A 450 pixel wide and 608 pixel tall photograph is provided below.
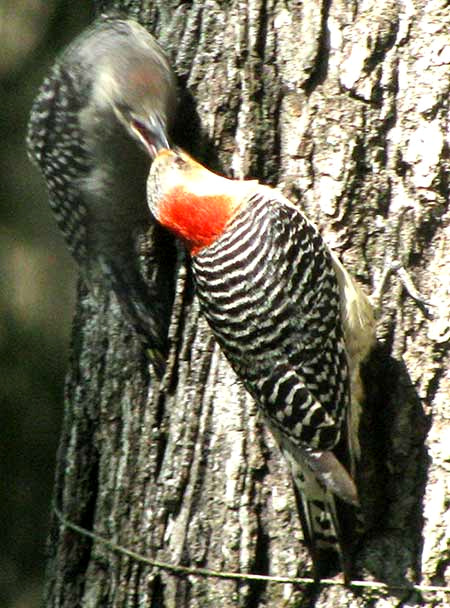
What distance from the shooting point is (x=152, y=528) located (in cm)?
373

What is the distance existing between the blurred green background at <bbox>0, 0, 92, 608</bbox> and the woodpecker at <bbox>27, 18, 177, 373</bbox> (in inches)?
87.0

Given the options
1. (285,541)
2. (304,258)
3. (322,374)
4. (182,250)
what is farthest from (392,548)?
(182,250)

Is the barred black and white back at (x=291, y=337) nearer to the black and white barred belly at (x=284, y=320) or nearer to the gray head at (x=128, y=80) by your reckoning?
the black and white barred belly at (x=284, y=320)

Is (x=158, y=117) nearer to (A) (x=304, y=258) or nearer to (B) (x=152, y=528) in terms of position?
(A) (x=304, y=258)

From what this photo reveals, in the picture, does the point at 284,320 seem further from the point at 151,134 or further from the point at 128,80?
the point at 128,80

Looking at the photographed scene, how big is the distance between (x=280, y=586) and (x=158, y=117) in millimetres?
1723

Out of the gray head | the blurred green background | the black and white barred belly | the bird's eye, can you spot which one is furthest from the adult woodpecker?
the blurred green background

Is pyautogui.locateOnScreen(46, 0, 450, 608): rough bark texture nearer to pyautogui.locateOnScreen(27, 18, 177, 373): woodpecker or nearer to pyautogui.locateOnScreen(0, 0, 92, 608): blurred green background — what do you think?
pyautogui.locateOnScreen(27, 18, 177, 373): woodpecker

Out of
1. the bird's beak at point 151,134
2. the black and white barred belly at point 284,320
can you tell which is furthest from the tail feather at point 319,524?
the bird's beak at point 151,134

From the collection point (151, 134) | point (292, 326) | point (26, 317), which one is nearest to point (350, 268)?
point (292, 326)

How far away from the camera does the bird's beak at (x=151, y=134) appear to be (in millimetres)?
3691

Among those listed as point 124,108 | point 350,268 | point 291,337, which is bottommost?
point 291,337

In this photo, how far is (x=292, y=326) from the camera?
348 centimetres

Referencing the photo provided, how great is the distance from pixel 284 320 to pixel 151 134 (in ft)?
2.89
